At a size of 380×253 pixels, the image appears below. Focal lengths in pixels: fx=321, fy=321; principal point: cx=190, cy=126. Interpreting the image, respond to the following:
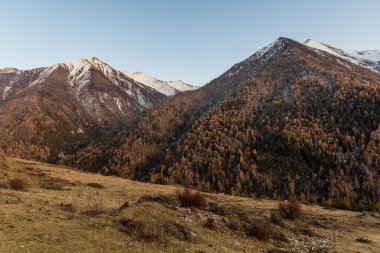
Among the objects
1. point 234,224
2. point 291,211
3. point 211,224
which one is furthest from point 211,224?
point 291,211

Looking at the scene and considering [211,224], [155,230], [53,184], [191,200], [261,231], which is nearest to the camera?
[155,230]

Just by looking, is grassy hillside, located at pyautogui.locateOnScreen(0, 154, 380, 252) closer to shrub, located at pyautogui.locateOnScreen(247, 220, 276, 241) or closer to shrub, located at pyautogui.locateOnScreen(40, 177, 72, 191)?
shrub, located at pyautogui.locateOnScreen(247, 220, 276, 241)

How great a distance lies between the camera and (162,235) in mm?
23281

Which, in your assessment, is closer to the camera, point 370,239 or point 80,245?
point 80,245

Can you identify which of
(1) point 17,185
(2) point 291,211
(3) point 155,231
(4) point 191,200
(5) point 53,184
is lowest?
(3) point 155,231

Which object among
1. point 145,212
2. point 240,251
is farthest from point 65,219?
point 240,251

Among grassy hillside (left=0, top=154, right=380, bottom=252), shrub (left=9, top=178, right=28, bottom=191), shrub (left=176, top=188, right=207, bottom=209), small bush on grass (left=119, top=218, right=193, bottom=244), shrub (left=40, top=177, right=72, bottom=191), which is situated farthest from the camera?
shrub (left=40, top=177, right=72, bottom=191)

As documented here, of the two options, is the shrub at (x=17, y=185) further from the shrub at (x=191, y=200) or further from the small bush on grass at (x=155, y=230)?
the small bush on grass at (x=155, y=230)

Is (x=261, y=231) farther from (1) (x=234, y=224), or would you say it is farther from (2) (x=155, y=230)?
(2) (x=155, y=230)

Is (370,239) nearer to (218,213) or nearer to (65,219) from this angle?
(218,213)

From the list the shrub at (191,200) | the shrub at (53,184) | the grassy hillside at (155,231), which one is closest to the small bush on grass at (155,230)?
the grassy hillside at (155,231)

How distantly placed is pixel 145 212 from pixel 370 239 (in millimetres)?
23588

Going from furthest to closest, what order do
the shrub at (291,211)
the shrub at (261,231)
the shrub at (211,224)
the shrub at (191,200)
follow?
the shrub at (291,211) → the shrub at (191,200) → the shrub at (211,224) → the shrub at (261,231)

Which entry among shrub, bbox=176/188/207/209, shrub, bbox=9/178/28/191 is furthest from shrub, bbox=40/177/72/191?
shrub, bbox=176/188/207/209
